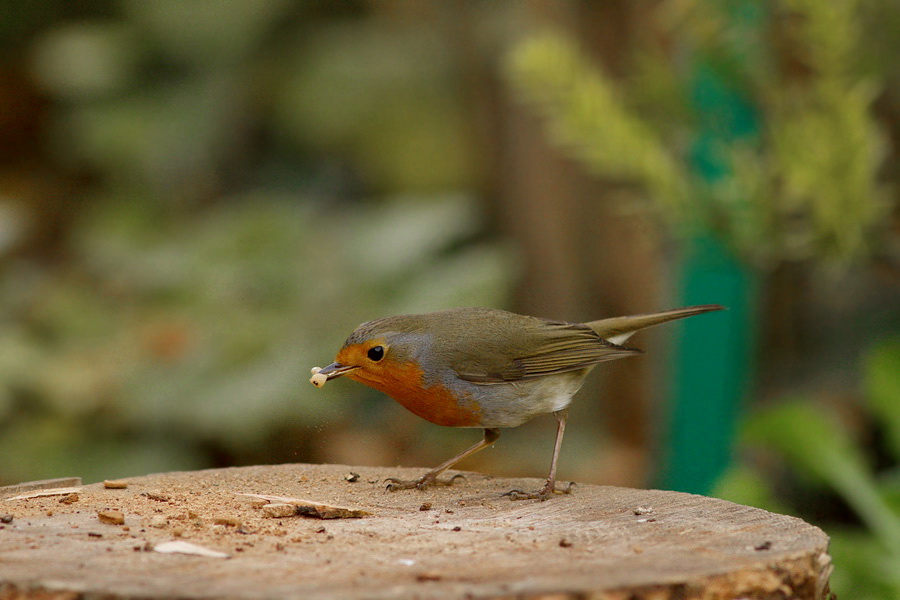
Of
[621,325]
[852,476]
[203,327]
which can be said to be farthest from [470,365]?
[203,327]

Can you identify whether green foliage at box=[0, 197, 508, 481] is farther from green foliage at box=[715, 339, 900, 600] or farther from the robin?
the robin

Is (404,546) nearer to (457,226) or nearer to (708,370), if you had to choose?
(708,370)

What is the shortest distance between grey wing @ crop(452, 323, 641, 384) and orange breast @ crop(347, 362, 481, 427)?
8 centimetres

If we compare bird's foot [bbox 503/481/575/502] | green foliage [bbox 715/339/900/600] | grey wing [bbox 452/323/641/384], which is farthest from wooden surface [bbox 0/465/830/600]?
green foliage [bbox 715/339/900/600]

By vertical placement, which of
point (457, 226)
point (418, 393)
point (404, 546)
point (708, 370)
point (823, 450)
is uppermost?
point (457, 226)

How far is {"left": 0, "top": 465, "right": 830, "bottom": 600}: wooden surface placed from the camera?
1705 millimetres

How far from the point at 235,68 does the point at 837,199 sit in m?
5.22

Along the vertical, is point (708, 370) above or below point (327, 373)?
above

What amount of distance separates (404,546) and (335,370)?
0.93m

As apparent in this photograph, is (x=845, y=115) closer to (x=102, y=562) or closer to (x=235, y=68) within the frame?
(x=102, y=562)

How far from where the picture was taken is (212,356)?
18.8ft

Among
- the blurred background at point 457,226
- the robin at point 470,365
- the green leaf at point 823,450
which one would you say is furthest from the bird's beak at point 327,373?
the green leaf at point 823,450

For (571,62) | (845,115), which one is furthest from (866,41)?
(571,62)

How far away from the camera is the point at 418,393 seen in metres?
3.00
